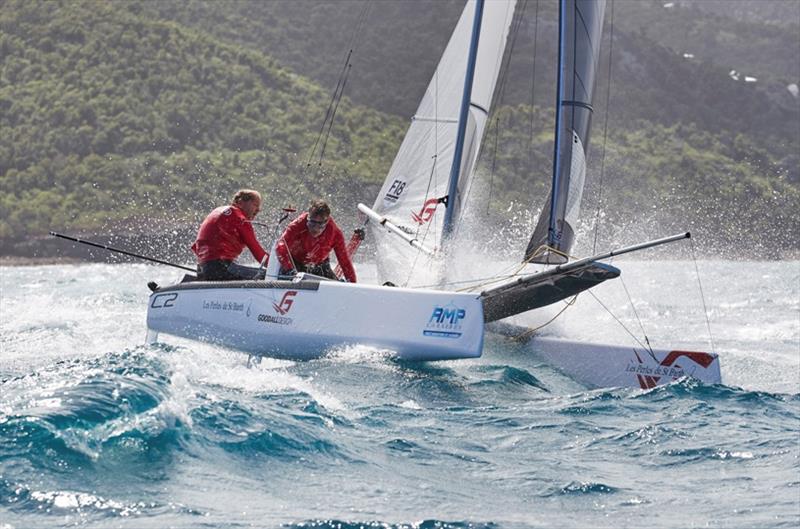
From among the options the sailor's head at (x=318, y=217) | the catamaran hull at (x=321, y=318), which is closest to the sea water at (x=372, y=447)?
the catamaran hull at (x=321, y=318)

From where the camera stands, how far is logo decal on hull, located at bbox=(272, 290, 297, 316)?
711 centimetres

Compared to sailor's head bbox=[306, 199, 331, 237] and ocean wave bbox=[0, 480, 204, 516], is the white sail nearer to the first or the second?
sailor's head bbox=[306, 199, 331, 237]

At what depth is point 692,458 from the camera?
4949 millimetres

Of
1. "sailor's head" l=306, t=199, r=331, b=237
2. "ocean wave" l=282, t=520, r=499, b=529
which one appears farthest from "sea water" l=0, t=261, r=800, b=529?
"sailor's head" l=306, t=199, r=331, b=237

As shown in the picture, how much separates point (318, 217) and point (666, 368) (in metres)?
2.61

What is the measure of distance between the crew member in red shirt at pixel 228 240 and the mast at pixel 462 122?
2.81m

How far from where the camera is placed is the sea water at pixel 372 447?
154 inches

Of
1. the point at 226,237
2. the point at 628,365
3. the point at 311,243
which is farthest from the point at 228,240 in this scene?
the point at 628,365

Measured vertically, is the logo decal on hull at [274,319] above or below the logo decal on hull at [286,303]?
below

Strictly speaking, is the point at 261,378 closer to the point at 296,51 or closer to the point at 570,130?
the point at 570,130

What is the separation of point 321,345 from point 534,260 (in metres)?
2.55

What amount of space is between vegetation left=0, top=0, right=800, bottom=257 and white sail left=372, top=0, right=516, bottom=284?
2821 centimetres

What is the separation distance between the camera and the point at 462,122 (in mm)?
10477

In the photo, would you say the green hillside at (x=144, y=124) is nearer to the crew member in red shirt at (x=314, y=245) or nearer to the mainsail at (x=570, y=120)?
the mainsail at (x=570, y=120)
